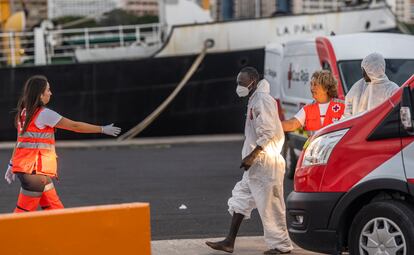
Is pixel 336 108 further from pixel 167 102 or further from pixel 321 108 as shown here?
pixel 167 102

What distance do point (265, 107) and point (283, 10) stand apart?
53.8ft

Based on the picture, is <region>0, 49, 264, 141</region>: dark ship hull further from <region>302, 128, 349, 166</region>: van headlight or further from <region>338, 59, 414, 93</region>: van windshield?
<region>302, 128, 349, 166</region>: van headlight

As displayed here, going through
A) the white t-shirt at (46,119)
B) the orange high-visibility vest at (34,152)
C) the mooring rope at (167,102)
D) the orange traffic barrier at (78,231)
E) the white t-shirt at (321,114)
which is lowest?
the mooring rope at (167,102)

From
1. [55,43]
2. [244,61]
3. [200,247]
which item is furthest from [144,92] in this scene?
[200,247]

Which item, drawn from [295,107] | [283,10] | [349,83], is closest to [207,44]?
[283,10]

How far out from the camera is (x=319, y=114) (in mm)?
7555

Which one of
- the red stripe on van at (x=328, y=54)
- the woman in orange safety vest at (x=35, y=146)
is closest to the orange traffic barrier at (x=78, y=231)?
the woman in orange safety vest at (x=35, y=146)

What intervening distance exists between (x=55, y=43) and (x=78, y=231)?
16.9m

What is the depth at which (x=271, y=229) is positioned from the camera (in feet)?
23.3

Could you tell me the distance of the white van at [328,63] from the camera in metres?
10.8

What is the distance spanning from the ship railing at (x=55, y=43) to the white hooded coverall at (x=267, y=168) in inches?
539

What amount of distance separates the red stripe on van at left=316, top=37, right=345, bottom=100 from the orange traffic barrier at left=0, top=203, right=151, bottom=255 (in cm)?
560

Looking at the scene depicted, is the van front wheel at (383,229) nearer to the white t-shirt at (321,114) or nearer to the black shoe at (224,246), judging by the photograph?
the black shoe at (224,246)

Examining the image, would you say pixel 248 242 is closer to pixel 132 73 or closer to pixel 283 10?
pixel 132 73
